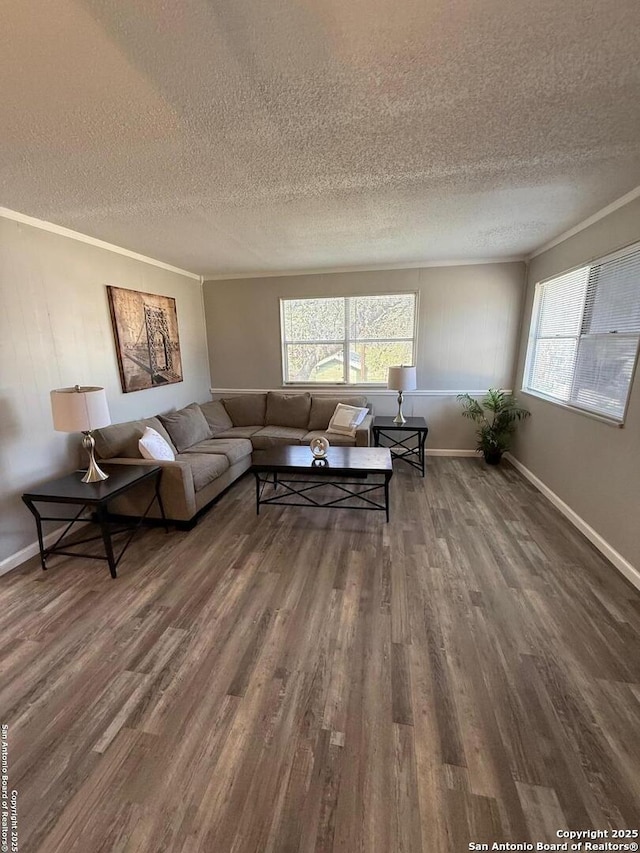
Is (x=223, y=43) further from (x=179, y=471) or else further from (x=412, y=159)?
(x=179, y=471)

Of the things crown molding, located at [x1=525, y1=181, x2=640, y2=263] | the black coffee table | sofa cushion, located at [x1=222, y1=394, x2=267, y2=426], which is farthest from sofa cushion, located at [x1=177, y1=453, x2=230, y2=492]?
crown molding, located at [x1=525, y1=181, x2=640, y2=263]

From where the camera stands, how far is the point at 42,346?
2.64 m

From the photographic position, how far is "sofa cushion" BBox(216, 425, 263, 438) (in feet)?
13.9

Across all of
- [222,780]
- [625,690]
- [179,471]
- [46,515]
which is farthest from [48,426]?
[625,690]

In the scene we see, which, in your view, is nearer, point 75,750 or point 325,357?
point 75,750

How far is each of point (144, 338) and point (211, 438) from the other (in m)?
1.32

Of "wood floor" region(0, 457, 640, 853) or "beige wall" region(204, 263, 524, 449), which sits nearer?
"wood floor" region(0, 457, 640, 853)

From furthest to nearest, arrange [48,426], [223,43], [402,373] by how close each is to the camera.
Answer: [402,373], [48,426], [223,43]

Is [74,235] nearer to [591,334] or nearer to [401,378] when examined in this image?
[401,378]

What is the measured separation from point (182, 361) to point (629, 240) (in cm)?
441

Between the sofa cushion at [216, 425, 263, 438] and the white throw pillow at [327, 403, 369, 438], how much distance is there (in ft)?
3.18

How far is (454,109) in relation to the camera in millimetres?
1438

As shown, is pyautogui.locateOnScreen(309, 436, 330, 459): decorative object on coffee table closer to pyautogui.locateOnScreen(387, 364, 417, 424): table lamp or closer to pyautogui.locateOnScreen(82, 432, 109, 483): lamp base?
pyautogui.locateOnScreen(387, 364, 417, 424): table lamp

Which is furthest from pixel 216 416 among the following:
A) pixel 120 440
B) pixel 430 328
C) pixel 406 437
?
pixel 430 328
